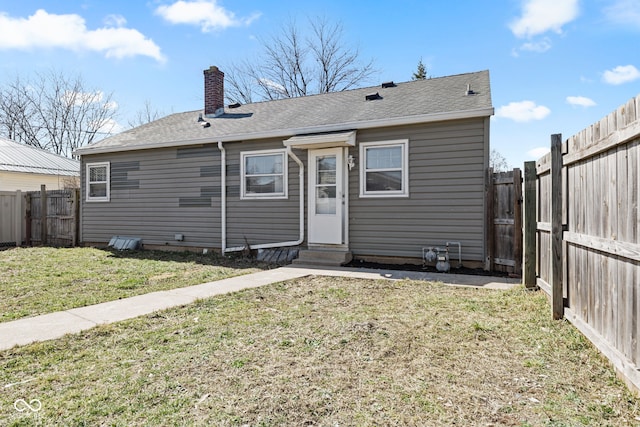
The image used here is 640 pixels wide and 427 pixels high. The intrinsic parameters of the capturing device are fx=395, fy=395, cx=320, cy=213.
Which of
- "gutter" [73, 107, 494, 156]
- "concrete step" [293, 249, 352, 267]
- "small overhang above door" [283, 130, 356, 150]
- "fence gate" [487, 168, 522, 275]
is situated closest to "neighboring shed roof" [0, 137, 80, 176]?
"gutter" [73, 107, 494, 156]

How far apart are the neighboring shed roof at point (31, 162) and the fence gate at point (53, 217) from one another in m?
5.44

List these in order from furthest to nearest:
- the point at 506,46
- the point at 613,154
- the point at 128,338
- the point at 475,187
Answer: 1. the point at 506,46
2. the point at 475,187
3. the point at 128,338
4. the point at 613,154

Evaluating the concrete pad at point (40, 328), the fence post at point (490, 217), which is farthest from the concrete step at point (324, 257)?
the concrete pad at point (40, 328)

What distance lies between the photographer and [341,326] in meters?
3.75

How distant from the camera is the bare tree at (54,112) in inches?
1025

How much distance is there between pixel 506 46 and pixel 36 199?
15445mm

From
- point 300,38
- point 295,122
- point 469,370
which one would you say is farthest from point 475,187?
point 300,38

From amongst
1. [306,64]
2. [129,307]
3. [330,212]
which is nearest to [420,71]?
[306,64]

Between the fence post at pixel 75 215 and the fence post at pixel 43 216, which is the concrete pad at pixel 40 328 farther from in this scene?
the fence post at pixel 43 216

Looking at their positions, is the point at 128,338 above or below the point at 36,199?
below

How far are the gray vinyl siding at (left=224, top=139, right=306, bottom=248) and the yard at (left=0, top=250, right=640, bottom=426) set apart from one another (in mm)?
Answer: 4471

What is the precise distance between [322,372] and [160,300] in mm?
2963

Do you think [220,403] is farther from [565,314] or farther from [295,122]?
[295,122]

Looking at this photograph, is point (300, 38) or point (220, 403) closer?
point (220, 403)
